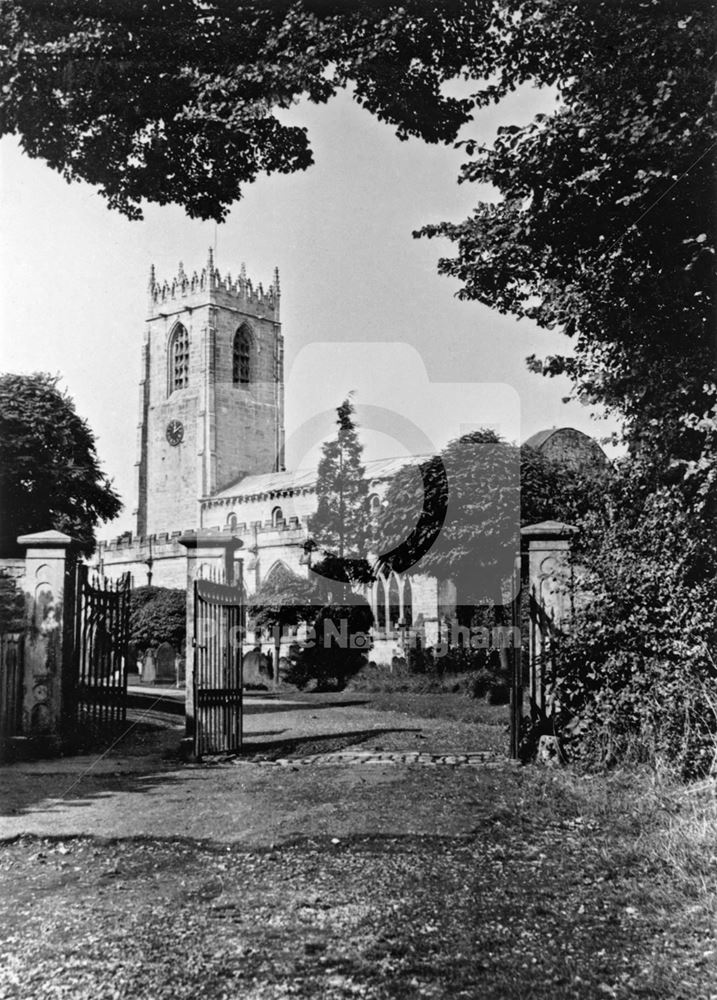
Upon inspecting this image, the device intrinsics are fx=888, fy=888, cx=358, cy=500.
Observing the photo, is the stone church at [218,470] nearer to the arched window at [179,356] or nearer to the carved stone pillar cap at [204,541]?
the arched window at [179,356]

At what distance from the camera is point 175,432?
60812 mm

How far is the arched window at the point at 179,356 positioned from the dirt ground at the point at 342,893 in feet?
72.1

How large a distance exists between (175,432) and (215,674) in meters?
51.9

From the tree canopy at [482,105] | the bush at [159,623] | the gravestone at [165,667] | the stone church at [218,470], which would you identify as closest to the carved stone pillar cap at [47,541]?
the tree canopy at [482,105]

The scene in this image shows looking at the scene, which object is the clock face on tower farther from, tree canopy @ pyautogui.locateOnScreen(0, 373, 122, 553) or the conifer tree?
the conifer tree

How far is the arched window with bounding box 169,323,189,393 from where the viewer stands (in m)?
29.0

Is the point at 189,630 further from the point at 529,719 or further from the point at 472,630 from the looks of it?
the point at 472,630

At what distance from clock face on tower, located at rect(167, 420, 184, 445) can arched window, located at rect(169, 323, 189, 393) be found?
2.27 meters

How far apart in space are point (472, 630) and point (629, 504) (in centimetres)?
2195

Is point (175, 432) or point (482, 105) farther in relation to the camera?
point (175, 432)

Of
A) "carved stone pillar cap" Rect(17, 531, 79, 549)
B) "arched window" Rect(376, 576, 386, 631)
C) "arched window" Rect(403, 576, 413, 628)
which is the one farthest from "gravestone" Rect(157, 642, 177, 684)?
"carved stone pillar cap" Rect(17, 531, 79, 549)

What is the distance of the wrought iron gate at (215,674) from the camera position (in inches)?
401

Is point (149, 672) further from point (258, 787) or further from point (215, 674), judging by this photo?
point (258, 787)

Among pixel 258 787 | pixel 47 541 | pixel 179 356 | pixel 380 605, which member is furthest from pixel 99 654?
pixel 179 356
